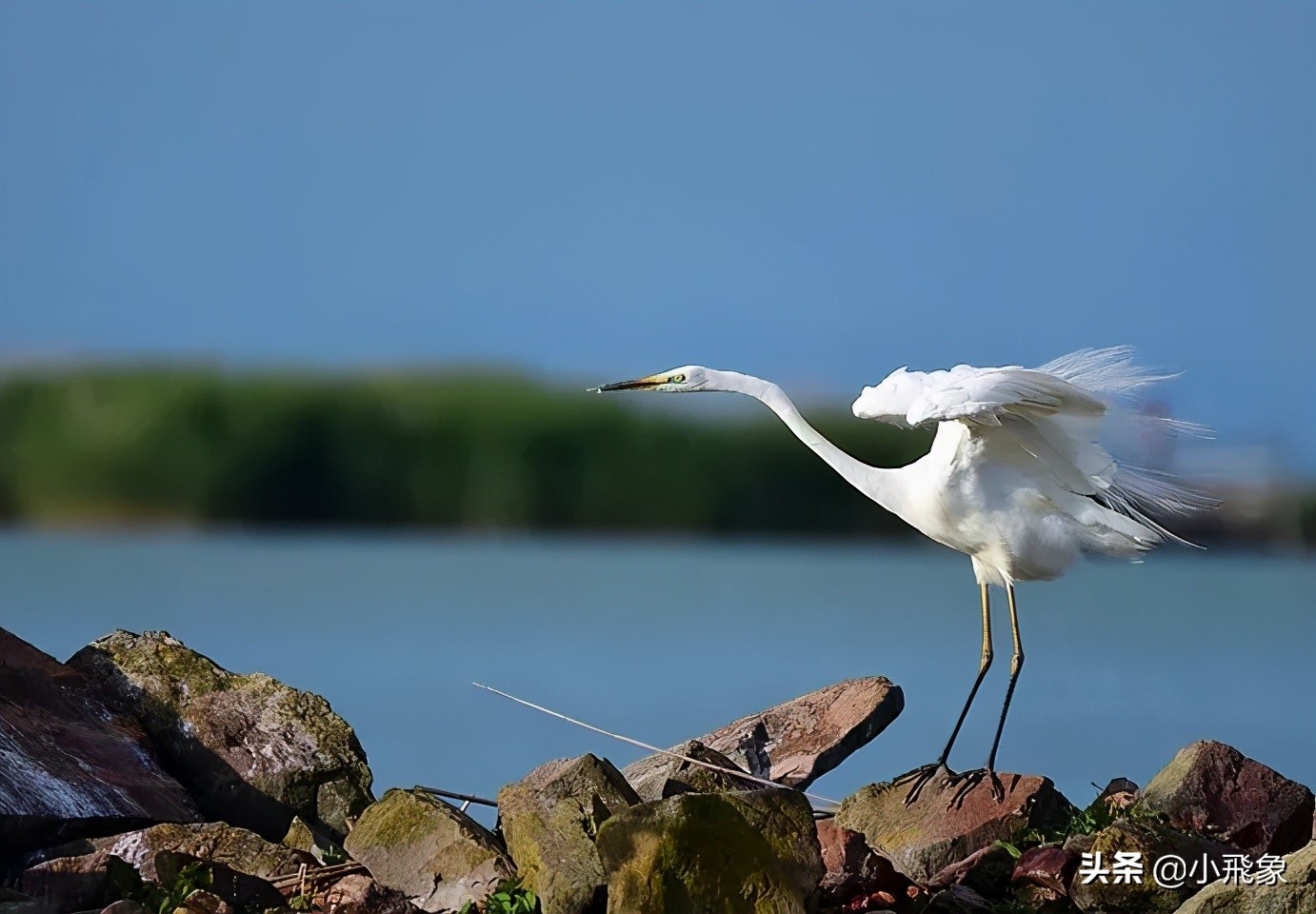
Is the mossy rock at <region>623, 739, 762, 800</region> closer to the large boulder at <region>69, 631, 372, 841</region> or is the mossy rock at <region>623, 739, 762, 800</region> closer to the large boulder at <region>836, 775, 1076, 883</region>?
the large boulder at <region>836, 775, 1076, 883</region>

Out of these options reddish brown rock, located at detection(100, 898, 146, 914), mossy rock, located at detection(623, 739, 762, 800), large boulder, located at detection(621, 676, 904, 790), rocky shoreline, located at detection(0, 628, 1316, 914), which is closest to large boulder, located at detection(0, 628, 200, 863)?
rocky shoreline, located at detection(0, 628, 1316, 914)

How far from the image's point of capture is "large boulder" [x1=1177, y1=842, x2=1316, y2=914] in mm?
3170

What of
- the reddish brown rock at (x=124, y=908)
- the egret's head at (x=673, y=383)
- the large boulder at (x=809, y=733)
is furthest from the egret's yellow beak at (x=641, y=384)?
the reddish brown rock at (x=124, y=908)

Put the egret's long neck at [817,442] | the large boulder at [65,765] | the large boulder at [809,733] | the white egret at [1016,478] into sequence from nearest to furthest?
the large boulder at [65,765] → the large boulder at [809,733] → the white egret at [1016,478] → the egret's long neck at [817,442]

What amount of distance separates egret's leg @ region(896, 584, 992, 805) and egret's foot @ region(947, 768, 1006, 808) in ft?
0.27

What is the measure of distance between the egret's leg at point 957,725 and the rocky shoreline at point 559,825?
5 cm

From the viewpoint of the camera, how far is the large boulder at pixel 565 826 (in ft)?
10.6

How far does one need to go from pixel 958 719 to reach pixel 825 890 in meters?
1.32

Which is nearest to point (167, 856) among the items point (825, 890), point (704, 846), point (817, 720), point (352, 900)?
point (352, 900)

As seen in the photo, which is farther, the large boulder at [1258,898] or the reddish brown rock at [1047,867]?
the reddish brown rock at [1047,867]

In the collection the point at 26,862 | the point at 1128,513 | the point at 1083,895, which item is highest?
the point at 1128,513

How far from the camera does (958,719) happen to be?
4.64 metres

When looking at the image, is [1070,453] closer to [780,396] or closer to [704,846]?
[780,396]

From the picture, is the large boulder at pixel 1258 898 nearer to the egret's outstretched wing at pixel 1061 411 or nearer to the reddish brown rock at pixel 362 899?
the egret's outstretched wing at pixel 1061 411
